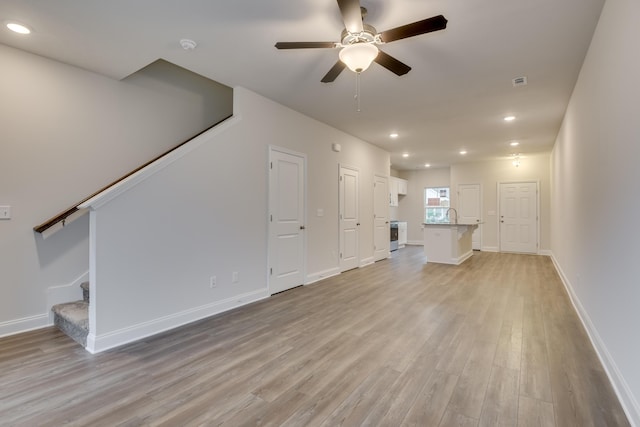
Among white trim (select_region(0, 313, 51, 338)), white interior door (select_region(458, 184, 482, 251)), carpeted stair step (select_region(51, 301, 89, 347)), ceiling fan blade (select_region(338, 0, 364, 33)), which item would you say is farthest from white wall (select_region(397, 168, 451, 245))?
white trim (select_region(0, 313, 51, 338))

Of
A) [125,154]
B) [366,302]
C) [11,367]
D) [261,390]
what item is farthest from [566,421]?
[125,154]

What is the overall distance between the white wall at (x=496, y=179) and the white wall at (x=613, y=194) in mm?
5962

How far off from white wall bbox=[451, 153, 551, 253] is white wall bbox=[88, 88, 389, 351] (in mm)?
6355

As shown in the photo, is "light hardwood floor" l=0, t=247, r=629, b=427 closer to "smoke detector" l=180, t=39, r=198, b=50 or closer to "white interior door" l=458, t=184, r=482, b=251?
"smoke detector" l=180, t=39, r=198, b=50

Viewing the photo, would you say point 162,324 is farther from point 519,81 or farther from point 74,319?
point 519,81

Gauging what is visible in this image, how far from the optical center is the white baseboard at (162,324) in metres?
2.59

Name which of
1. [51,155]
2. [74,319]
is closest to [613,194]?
[74,319]

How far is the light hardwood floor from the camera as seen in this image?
5.86ft

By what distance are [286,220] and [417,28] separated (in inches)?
120

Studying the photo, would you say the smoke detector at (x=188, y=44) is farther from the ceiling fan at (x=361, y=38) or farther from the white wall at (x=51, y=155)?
the white wall at (x=51, y=155)

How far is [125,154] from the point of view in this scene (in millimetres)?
3643

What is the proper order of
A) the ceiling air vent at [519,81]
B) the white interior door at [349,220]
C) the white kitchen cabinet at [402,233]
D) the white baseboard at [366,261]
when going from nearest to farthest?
the ceiling air vent at [519,81]
the white interior door at [349,220]
the white baseboard at [366,261]
the white kitchen cabinet at [402,233]

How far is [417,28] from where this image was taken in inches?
81.0

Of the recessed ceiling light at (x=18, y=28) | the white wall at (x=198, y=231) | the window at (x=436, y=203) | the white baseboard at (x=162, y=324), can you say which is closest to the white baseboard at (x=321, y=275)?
the white wall at (x=198, y=231)
